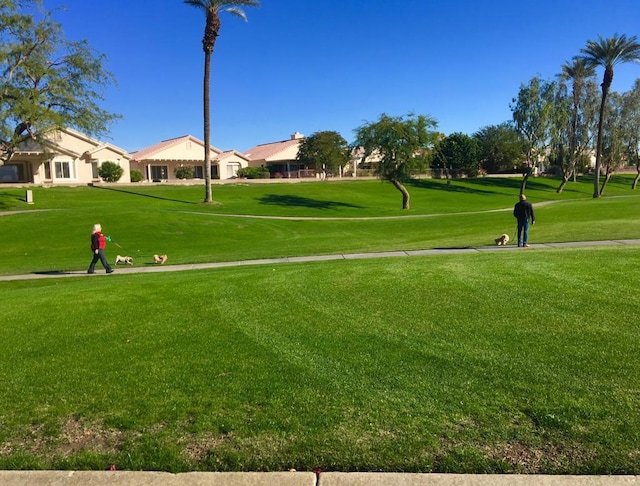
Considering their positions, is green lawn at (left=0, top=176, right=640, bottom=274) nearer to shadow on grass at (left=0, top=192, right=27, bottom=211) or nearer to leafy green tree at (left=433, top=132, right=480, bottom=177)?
shadow on grass at (left=0, top=192, right=27, bottom=211)

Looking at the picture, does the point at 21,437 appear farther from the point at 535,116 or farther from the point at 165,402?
the point at 535,116

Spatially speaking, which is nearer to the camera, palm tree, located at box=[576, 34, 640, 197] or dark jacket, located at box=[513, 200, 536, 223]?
dark jacket, located at box=[513, 200, 536, 223]

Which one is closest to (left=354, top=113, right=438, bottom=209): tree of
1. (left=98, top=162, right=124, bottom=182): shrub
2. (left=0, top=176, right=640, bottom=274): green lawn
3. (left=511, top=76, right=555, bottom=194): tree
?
(left=0, top=176, right=640, bottom=274): green lawn

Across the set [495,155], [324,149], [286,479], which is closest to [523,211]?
[286,479]

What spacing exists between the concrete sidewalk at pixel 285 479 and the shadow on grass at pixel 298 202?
39.4 m

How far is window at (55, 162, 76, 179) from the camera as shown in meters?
49.5

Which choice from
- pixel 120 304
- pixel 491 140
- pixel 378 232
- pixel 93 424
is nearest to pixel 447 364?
pixel 93 424

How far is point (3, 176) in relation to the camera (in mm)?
48250

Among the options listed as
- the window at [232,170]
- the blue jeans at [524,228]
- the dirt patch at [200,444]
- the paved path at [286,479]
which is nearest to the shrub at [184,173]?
the window at [232,170]

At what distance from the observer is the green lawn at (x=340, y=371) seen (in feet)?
11.5

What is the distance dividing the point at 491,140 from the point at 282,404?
A: 283ft

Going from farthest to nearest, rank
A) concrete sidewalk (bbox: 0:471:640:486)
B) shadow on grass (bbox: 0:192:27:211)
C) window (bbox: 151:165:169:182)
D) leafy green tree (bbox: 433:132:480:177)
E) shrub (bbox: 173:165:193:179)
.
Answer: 1. leafy green tree (bbox: 433:132:480:177)
2. window (bbox: 151:165:169:182)
3. shrub (bbox: 173:165:193:179)
4. shadow on grass (bbox: 0:192:27:211)
5. concrete sidewalk (bbox: 0:471:640:486)

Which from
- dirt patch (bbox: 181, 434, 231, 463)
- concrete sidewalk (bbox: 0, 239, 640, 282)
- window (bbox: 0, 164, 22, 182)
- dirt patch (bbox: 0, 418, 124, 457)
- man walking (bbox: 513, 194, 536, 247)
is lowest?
concrete sidewalk (bbox: 0, 239, 640, 282)

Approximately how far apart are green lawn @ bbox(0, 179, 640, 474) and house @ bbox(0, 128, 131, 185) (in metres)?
43.2
